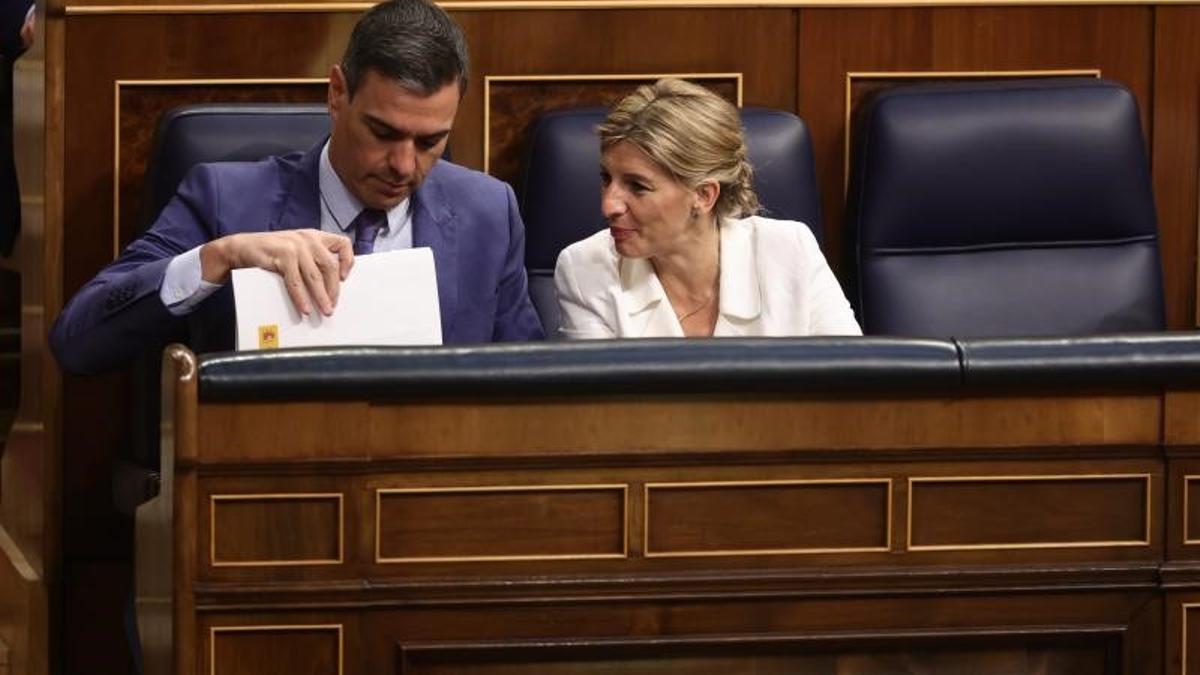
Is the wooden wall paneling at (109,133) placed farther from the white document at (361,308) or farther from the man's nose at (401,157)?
the white document at (361,308)

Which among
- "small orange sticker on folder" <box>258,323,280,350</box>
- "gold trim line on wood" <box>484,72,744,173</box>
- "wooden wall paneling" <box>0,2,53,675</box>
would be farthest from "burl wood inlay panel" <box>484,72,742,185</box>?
"small orange sticker on folder" <box>258,323,280,350</box>

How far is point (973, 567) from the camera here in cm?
132

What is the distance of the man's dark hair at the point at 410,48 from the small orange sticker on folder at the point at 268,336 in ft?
0.92

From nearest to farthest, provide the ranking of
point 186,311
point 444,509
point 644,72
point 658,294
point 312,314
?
point 444,509 < point 312,314 < point 186,311 < point 658,294 < point 644,72

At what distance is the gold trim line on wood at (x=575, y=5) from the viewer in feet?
6.38

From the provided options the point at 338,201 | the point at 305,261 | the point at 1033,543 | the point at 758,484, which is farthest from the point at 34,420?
the point at 1033,543

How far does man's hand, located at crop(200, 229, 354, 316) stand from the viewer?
1.41m

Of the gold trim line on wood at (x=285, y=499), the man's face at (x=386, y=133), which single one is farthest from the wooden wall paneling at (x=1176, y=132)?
the gold trim line on wood at (x=285, y=499)

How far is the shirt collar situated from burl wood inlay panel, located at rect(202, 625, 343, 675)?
1.63 ft

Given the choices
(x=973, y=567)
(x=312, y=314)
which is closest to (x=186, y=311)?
(x=312, y=314)

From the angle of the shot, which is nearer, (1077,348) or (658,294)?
(1077,348)

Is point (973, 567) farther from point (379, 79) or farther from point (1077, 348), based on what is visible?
point (379, 79)

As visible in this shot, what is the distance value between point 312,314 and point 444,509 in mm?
206

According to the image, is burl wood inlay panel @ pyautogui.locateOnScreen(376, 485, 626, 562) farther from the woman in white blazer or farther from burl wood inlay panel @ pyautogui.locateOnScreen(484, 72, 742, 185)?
burl wood inlay panel @ pyautogui.locateOnScreen(484, 72, 742, 185)
